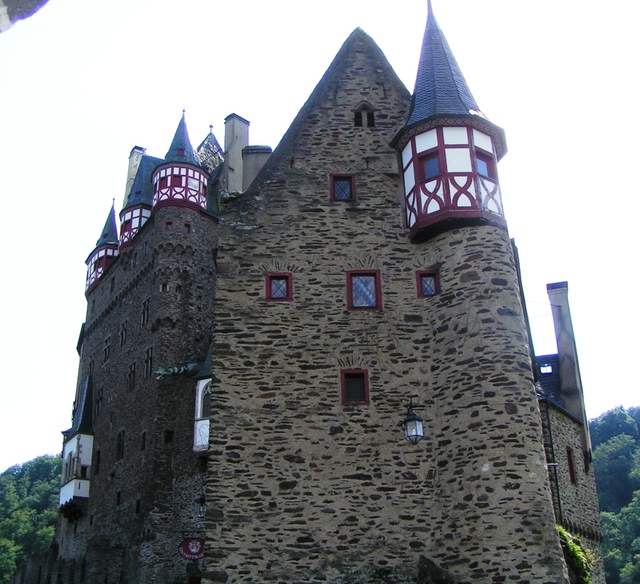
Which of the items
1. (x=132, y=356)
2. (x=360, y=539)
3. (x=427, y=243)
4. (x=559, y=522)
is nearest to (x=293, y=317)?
(x=427, y=243)

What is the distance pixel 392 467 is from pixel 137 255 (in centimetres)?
3086

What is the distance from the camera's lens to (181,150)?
45.2m

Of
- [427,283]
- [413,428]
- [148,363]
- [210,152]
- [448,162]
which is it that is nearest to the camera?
[413,428]

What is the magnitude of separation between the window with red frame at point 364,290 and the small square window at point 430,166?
2396mm

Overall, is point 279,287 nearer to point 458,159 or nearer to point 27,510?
point 458,159

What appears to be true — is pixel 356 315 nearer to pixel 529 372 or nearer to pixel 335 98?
pixel 529 372

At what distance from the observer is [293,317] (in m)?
18.1

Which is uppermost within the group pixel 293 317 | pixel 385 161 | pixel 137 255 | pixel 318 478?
pixel 137 255

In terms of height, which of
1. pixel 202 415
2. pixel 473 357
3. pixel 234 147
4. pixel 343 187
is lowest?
pixel 473 357

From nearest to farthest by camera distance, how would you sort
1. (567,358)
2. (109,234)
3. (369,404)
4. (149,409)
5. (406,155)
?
(369,404) → (406,155) → (567,358) → (149,409) → (109,234)

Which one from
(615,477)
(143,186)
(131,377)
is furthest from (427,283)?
(615,477)

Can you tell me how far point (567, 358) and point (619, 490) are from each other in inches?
1961

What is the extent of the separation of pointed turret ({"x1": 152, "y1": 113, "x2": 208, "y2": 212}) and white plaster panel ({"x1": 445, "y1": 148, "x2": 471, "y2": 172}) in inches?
1047

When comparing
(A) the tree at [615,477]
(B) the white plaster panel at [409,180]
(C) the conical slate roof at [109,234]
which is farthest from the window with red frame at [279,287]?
(A) the tree at [615,477]
